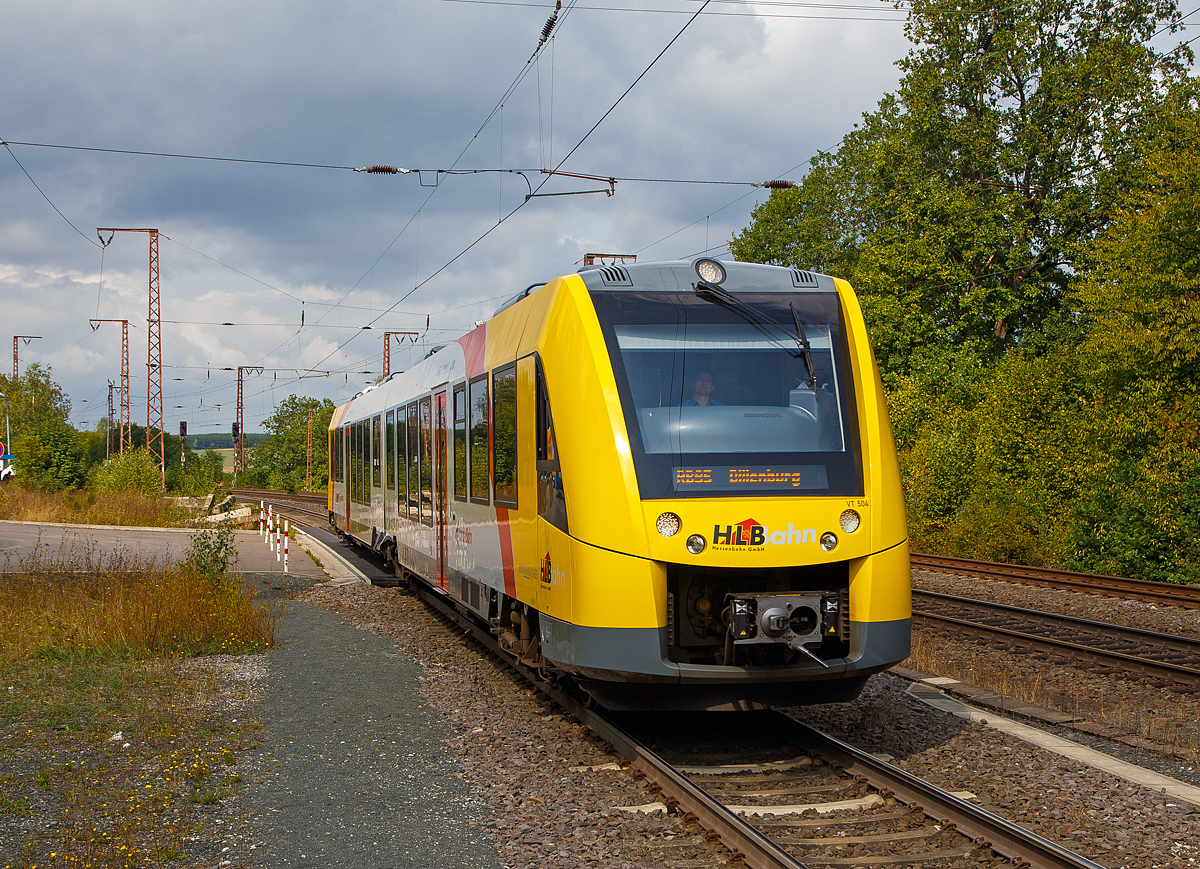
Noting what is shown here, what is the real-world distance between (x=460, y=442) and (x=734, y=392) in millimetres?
4262

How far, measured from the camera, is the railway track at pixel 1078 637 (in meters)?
9.52

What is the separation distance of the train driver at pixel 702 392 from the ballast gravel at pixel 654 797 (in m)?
2.31

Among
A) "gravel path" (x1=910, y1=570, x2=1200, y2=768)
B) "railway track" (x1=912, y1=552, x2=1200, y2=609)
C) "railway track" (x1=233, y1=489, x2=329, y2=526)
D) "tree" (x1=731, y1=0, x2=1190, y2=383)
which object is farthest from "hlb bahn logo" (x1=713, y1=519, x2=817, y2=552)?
"railway track" (x1=233, y1=489, x2=329, y2=526)

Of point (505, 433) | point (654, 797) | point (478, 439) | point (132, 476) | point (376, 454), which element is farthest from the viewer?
point (132, 476)

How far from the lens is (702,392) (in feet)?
21.6

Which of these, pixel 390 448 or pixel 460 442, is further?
pixel 390 448

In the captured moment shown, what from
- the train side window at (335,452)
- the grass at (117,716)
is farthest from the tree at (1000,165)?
the grass at (117,716)

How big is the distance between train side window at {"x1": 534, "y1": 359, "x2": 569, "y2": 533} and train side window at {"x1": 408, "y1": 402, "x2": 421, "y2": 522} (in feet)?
20.2

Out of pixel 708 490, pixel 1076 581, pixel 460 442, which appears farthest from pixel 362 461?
pixel 708 490

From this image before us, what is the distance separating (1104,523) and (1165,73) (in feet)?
55.3

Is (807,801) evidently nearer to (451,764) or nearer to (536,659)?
(451,764)

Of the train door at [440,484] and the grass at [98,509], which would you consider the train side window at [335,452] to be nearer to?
the grass at [98,509]

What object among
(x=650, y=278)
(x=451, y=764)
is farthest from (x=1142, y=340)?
(x=451, y=764)

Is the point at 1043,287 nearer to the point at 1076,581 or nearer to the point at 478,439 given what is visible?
the point at 1076,581
